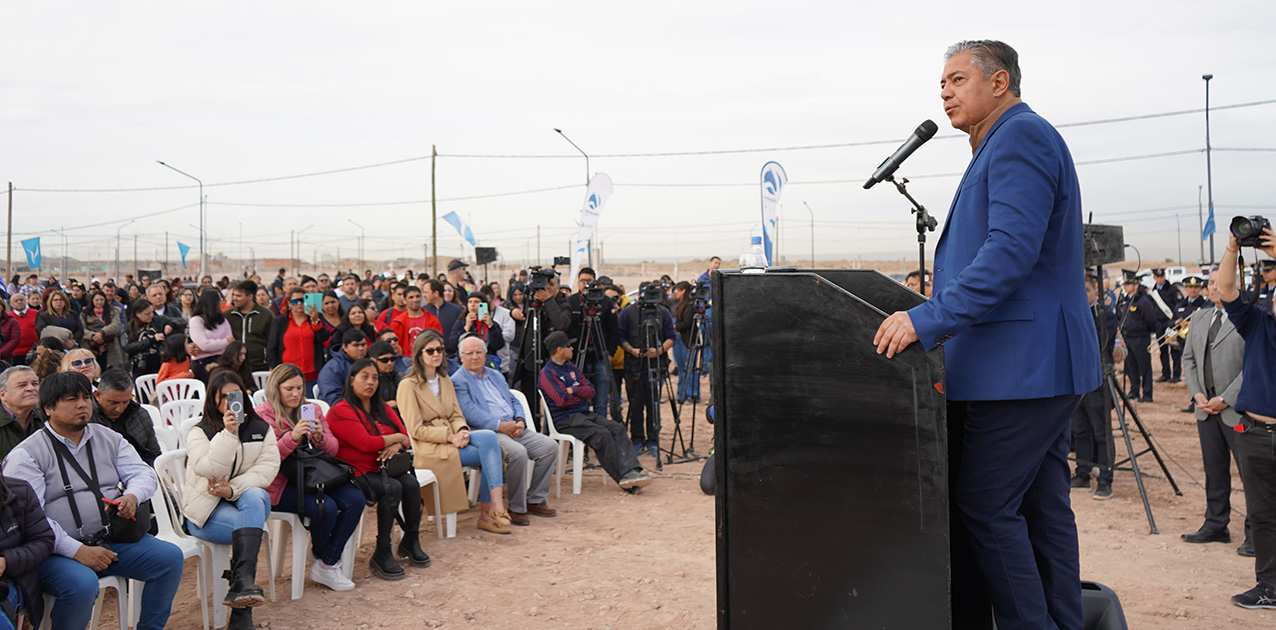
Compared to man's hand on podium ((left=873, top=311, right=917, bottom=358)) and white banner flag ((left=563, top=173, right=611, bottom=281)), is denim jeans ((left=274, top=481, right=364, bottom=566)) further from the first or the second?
white banner flag ((left=563, top=173, right=611, bottom=281))

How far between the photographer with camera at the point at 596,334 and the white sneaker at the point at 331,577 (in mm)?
3228

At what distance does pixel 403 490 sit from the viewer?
5121mm

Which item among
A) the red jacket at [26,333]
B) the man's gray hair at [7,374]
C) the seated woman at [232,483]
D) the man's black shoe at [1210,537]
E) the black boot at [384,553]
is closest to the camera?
the seated woman at [232,483]

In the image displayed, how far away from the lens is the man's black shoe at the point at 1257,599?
161 inches

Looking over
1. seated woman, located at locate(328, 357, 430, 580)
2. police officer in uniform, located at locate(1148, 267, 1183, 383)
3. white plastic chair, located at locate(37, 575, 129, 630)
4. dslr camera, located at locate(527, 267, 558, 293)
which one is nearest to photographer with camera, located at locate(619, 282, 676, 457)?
dslr camera, located at locate(527, 267, 558, 293)

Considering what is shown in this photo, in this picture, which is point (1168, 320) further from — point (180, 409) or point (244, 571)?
point (244, 571)

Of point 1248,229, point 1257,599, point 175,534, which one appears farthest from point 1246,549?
point 175,534

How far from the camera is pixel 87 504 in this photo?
363cm

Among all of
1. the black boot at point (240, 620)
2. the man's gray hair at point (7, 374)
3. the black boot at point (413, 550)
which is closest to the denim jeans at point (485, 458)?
the black boot at point (413, 550)

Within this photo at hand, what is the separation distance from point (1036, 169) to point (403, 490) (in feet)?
13.5

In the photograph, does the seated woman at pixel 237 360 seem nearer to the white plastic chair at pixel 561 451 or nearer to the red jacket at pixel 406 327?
the white plastic chair at pixel 561 451

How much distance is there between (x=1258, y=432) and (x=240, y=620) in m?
4.96

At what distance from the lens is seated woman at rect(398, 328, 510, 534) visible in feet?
18.8

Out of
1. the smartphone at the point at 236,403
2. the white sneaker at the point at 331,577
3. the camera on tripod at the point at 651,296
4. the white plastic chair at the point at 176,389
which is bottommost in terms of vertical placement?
the white sneaker at the point at 331,577
